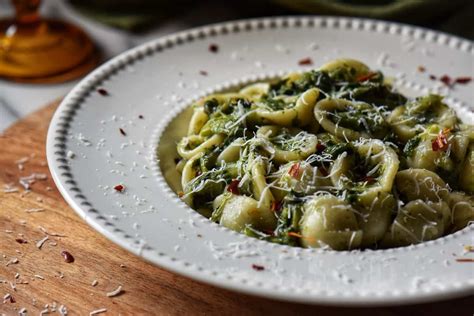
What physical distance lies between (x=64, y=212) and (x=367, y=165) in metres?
1.51

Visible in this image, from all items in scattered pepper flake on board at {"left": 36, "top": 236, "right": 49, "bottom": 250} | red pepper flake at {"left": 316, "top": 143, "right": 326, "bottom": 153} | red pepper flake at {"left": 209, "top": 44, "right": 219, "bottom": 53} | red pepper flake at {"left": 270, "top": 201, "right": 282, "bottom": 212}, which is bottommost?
scattered pepper flake on board at {"left": 36, "top": 236, "right": 49, "bottom": 250}

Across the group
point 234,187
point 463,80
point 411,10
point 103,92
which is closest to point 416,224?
point 234,187

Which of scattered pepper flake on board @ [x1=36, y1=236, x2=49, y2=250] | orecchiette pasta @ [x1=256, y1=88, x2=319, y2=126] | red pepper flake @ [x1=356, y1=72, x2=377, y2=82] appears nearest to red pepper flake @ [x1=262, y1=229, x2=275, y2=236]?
orecchiette pasta @ [x1=256, y1=88, x2=319, y2=126]

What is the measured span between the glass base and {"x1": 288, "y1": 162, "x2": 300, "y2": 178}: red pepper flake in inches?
101

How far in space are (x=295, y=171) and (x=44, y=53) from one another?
2.93 meters

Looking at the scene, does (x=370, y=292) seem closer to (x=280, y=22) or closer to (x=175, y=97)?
(x=175, y=97)

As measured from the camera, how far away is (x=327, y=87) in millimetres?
3852

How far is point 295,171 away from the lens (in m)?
3.22

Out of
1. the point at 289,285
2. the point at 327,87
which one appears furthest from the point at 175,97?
the point at 289,285

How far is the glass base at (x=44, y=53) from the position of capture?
529 centimetres

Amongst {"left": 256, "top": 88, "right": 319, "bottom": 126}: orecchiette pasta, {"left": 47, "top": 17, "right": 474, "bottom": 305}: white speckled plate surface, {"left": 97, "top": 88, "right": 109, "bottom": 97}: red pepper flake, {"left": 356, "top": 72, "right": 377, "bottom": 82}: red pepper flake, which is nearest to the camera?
{"left": 47, "top": 17, "right": 474, "bottom": 305}: white speckled plate surface

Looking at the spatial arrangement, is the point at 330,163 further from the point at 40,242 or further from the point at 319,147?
the point at 40,242

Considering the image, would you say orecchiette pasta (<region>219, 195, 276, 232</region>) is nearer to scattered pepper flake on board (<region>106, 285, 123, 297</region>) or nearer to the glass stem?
scattered pepper flake on board (<region>106, 285, 123, 297</region>)

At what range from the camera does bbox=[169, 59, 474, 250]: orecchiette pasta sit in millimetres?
3102
